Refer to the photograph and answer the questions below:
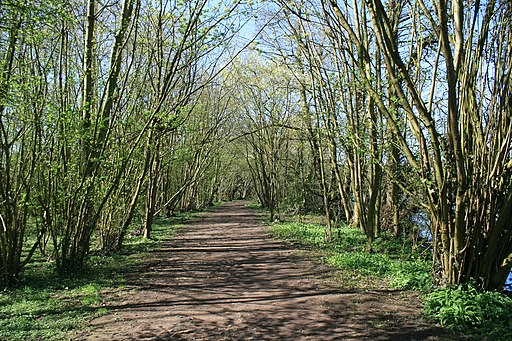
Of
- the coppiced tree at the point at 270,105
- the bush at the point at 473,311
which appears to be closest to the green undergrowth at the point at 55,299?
the bush at the point at 473,311

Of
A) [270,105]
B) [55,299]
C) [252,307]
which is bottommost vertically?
[252,307]

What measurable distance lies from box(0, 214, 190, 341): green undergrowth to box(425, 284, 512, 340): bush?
14.0 ft

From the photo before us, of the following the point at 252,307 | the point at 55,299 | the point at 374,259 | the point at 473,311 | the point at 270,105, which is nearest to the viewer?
the point at 473,311

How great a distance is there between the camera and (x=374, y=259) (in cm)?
909

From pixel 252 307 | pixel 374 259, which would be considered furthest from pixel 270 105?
pixel 252 307

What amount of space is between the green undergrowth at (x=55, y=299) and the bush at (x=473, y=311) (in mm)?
4261

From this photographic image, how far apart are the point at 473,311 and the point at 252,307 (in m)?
2.74

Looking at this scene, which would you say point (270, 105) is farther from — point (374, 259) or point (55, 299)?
point (55, 299)

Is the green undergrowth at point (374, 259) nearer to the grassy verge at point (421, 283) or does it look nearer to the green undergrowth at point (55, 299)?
the grassy verge at point (421, 283)

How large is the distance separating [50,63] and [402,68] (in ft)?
19.0

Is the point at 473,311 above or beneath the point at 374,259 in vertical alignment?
beneath

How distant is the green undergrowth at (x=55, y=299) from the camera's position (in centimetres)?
502

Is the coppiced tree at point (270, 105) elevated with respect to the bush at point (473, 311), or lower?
elevated

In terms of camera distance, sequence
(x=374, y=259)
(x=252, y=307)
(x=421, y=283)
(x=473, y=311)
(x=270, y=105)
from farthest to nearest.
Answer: (x=270, y=105)
(x=374, y=259)
(x=421, y=283)
(x=252, y=307)
(x=473, y=311)
